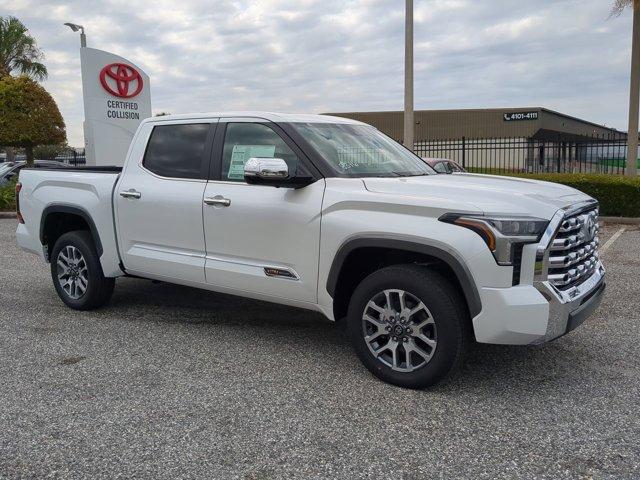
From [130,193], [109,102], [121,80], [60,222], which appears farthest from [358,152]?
[121,80]

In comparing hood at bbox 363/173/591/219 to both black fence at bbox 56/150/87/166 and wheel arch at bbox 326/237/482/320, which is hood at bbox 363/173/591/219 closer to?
wheel arch at bbox 326/237/482/320

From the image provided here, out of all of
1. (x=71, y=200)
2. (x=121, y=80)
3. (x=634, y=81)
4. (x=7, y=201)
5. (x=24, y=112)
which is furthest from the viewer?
(x=24, y=112)

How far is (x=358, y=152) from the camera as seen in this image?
478cm

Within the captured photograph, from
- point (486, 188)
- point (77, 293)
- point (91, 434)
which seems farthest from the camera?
point (77, 293)

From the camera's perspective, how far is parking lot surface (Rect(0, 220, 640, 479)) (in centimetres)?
309

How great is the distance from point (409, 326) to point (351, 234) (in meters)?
0.70

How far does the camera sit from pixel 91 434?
3402 mm

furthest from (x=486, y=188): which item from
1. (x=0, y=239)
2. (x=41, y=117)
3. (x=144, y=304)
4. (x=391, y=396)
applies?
(x=41, y=117)

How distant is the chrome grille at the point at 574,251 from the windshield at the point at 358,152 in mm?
1296

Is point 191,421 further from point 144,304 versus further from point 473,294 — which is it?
point 144,304

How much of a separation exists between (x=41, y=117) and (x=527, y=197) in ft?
62.2

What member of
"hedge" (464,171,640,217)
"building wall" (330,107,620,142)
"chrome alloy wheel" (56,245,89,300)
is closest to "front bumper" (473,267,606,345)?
"chrome alloy wheel" (56,245,89,300)

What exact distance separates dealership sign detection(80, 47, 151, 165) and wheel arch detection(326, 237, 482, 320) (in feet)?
38.6

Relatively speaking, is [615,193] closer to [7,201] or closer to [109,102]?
[109,102]
